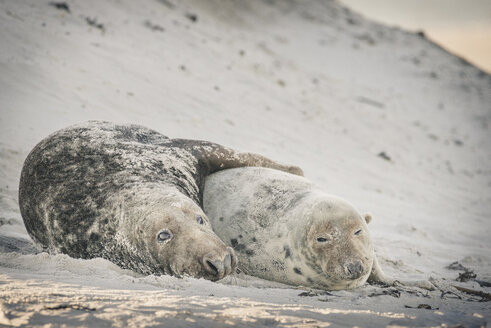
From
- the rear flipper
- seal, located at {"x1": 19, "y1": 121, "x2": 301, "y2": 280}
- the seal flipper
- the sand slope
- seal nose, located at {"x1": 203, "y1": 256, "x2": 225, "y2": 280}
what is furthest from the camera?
the seal flipper

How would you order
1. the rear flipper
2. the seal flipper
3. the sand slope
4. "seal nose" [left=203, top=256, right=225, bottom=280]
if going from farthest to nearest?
the seal flipper, the rear flipper, "seal nose" [left=203, top=256, right=225, bottom=280], the sand slope

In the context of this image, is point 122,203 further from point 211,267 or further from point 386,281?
point 386,281

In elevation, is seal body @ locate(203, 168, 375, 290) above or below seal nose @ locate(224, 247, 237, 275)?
above

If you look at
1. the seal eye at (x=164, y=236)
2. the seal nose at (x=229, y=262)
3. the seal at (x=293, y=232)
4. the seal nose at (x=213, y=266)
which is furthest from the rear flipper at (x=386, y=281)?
the seal eye at (x=164, y=236)

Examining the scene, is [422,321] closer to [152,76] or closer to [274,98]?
[152,76]

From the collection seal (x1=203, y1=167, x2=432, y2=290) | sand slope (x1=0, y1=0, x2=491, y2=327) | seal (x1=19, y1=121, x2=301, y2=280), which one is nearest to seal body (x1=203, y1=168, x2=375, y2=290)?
seal (x1=203, y1=167, x2=432, y2=290)

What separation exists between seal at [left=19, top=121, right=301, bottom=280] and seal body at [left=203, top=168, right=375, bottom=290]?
1.14ft

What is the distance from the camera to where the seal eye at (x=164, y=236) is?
306 cm

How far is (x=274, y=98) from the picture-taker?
13227mm

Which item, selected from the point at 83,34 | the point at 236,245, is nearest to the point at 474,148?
the point at 83,34

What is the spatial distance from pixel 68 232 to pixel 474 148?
15835 mm

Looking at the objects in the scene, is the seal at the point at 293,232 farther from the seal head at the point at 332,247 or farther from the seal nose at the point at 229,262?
the seal nose at the point at 229,262

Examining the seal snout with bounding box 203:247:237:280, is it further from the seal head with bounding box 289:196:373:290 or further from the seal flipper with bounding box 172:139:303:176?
the seal flipper with bounding box 172:139:303:176

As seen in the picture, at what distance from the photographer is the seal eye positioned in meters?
3.06
